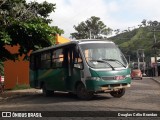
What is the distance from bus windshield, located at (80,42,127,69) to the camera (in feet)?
52.5

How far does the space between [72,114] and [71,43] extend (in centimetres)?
625

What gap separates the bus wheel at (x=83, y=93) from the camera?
1622 cm

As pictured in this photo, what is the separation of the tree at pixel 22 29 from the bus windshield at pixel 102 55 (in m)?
5.33

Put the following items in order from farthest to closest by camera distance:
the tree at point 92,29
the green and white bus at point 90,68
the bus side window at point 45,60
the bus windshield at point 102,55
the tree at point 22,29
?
the tree at point 92,29
the tree at point 22,29
the bus side window at point 45,60
the bus windshield at point 102,55
the green and white bus at point 90,68

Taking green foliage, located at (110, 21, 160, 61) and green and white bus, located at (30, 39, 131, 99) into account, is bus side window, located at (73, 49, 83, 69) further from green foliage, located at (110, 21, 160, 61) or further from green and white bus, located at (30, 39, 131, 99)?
green foliage, located at (110, 21, 160, 61)

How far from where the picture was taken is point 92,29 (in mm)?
78625

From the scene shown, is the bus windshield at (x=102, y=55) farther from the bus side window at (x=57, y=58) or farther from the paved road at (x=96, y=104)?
the bus side window at (x=57, y=58)

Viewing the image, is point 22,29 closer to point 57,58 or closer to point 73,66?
point 57,58

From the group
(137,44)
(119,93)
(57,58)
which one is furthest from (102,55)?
(137,44)

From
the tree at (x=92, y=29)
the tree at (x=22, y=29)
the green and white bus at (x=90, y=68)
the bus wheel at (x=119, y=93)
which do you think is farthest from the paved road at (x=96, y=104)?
the tree at (x=92, y=29)

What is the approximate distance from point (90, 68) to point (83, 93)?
53.0 inches

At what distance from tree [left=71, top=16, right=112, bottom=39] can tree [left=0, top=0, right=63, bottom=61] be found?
5304cm

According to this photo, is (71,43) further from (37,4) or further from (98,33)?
(98,33)

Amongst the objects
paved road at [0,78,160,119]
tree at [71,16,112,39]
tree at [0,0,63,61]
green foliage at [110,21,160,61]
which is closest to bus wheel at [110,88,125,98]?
paved road at [0,78,160,119]
